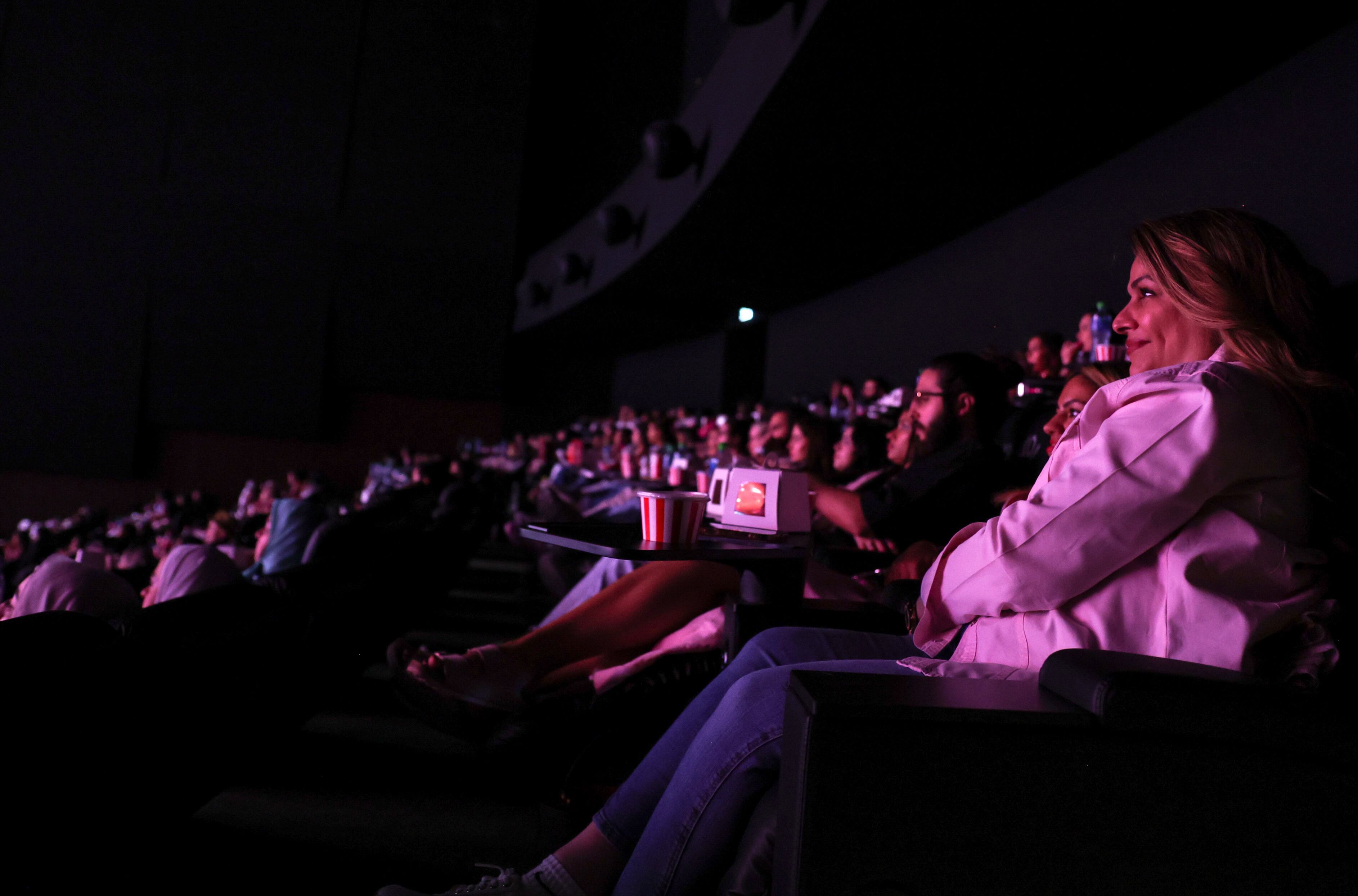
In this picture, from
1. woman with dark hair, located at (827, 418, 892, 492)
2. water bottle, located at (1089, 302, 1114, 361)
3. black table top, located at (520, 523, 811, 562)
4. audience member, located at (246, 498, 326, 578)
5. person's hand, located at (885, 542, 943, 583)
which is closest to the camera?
black table top, located at (520, 523, 811, 562)

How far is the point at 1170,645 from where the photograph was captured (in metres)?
0.83

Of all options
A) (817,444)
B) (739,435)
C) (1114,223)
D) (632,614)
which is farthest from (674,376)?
(632,614)

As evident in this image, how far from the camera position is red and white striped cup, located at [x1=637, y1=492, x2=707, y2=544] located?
1.24 meters

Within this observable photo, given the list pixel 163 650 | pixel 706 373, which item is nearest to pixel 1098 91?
pixel 163 650

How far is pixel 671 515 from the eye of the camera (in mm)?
1246

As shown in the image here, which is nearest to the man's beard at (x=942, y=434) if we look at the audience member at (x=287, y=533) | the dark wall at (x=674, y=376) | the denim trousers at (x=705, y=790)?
the denim trousers at (x=705, y=790)

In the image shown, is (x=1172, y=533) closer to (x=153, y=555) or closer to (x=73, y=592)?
(x=73, y=592)

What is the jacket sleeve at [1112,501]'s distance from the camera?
2.66ft

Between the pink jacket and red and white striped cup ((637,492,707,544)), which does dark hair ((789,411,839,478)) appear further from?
the pink jacket

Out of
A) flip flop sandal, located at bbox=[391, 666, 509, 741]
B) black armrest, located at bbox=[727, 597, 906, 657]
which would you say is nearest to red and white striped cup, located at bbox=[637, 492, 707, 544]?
black armrest, located at bbox=[727, 597, 906, 657]

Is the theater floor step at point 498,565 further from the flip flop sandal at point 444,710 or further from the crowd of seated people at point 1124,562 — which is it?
the crowd of seated people at point 1124,562

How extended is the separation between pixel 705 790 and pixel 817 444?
71.8 inches

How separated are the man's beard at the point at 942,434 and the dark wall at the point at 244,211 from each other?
30.4 ft

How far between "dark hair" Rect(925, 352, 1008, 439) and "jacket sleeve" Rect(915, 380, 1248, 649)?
3.62 feet
